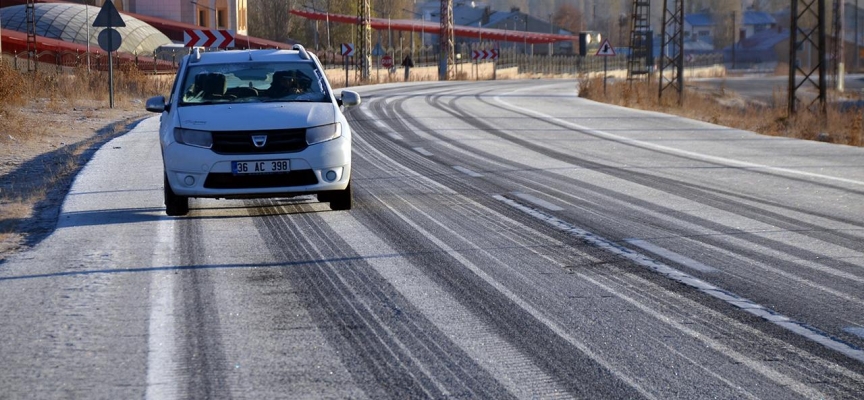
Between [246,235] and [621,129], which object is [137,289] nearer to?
[246,235]

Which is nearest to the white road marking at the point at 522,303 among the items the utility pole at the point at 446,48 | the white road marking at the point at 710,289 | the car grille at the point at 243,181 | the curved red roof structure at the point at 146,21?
the white road marking at the point at 710,289

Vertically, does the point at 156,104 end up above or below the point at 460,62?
below

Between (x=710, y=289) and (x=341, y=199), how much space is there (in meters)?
4.60

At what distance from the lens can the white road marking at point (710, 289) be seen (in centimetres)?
596

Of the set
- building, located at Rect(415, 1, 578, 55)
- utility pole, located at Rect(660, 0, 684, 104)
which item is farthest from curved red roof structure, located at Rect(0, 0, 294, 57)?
building, located at Rect(415, 1, 578, 55)

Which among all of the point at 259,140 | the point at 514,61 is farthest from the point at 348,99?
the point at 514,61

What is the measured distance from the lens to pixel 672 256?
27.9 feet

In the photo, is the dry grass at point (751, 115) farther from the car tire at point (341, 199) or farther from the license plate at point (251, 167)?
the license plate at point (251, 167)

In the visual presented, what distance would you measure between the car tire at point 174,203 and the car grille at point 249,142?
1.99 ft

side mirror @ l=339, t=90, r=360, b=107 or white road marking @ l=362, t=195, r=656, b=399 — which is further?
side mirror @ l=339, t=90, r=360, b=107

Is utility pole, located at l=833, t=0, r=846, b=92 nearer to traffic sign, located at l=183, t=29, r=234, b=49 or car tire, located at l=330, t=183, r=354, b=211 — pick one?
traffic sign, located at l=183, t=29, r=234, b=49

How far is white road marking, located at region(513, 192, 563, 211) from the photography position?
36.9ft

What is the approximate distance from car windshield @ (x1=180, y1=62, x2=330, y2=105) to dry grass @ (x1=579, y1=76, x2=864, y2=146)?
14.0 meters

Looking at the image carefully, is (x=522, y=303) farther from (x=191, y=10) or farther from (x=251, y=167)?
(x=191, y=10)
